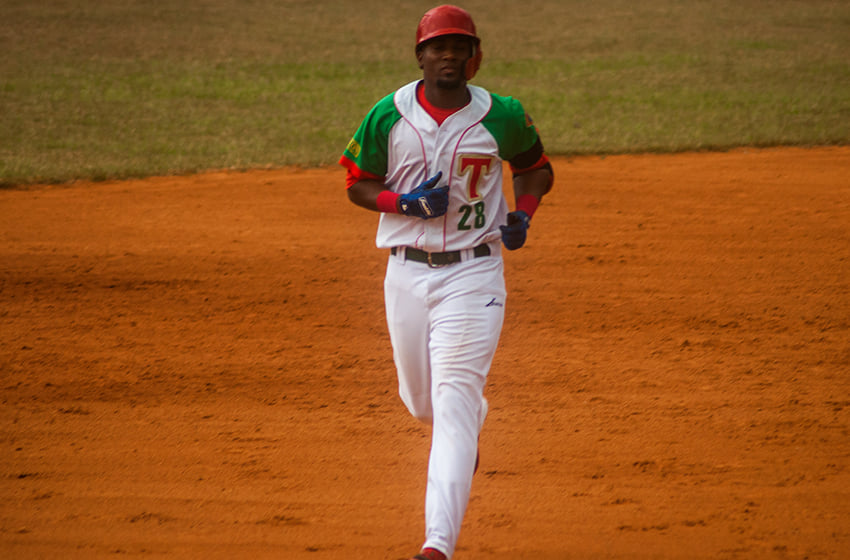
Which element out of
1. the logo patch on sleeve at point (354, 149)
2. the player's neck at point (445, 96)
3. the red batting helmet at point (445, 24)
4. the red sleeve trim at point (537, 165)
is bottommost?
the red sleeve trim at point (537, 165)

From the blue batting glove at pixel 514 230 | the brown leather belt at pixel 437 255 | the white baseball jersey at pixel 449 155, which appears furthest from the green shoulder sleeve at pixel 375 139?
the blue batting glove at pixel 514 230

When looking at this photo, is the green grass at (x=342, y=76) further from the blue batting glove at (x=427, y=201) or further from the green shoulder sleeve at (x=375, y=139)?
the blue batting glove at (x=427, y=201)

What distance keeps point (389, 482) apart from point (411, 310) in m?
1.27

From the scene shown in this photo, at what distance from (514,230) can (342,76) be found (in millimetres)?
13753

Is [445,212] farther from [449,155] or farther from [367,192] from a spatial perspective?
[367,192]

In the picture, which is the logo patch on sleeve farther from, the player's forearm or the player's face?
the player's face

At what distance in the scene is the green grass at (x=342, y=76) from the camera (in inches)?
474

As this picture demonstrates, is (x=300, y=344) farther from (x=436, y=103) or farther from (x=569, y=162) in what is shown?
(x=569, y=162)

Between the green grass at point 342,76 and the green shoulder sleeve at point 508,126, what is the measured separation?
7199 millimetres

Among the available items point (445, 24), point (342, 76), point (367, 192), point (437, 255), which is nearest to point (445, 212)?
point (437, 255)

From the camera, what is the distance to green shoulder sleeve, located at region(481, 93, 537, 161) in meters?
4.09

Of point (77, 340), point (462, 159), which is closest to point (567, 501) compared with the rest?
point (462, 159)

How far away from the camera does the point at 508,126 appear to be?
412 centimetres

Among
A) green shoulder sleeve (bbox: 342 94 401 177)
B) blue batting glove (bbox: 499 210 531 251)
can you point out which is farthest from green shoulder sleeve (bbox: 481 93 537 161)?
green shoulder sleeve (bbox: 342 94 401 177)
